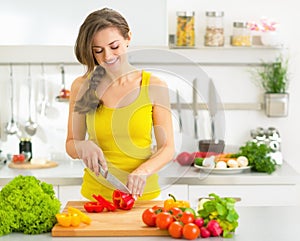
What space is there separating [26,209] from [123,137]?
602 mm

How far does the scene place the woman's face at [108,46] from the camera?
2.45 m

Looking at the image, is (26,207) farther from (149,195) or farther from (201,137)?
(201,137)

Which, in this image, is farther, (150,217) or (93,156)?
(93,156)

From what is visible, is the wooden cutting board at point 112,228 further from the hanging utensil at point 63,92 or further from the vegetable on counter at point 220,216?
the hanging utensil at point 63,92

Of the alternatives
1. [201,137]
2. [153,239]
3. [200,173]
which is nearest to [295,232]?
[153,239]

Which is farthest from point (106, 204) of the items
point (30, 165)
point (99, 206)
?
point (30, 165)

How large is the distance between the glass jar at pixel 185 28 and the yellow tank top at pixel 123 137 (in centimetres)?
125

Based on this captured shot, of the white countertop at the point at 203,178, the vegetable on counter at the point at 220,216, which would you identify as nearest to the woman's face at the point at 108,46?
the vegetable on counter at the point at 220,216

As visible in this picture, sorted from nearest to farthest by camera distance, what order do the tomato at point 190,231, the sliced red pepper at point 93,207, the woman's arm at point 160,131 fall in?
1. the tomato at point 190,231
2. the sliced red pepper at point 93,207
3. the woman's arm at point 160,131

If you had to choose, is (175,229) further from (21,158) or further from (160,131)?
(21,158)

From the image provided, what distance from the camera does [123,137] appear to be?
8.87 ft

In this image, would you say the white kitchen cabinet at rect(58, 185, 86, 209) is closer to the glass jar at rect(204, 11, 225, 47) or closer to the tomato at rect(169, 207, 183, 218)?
the glass jar at rect(204, 11, 225, 47)

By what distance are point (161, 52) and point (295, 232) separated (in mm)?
1960

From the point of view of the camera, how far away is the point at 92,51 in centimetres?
247
